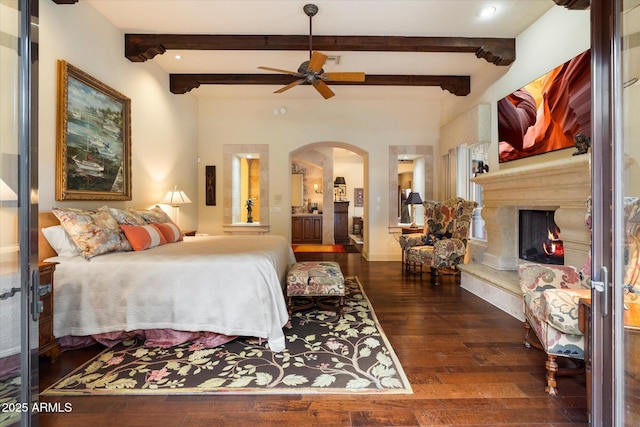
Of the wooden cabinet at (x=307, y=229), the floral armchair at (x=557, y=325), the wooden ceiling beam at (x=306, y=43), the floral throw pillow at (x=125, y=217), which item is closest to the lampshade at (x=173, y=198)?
the floral throw pillow at (x=125, y=217)

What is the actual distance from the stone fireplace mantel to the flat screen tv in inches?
11.9

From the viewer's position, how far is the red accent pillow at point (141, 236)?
2.64 meters

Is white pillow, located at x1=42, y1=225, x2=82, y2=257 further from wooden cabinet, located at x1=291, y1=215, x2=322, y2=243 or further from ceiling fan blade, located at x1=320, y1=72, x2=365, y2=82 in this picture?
wooden cabinet, located at x1=291, y1=215, x2=322, y2=243

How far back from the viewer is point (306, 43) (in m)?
3.64

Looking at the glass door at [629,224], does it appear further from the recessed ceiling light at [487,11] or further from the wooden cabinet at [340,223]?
the wooden cabinet at [340,223]

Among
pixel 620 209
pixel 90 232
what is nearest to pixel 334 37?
pixel 90 232

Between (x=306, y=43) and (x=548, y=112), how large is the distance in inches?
112

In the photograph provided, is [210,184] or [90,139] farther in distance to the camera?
[210,184]

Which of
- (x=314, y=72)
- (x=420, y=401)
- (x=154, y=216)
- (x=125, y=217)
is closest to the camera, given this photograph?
(x=420, y=401)

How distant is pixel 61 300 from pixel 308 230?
6.35m

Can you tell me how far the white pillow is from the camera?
2.36m

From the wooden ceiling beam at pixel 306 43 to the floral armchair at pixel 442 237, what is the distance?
6.69 feet

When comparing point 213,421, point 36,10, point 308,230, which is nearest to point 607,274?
point 213,421

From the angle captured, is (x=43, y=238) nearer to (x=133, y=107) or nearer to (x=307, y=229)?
(x=133, y=107)
